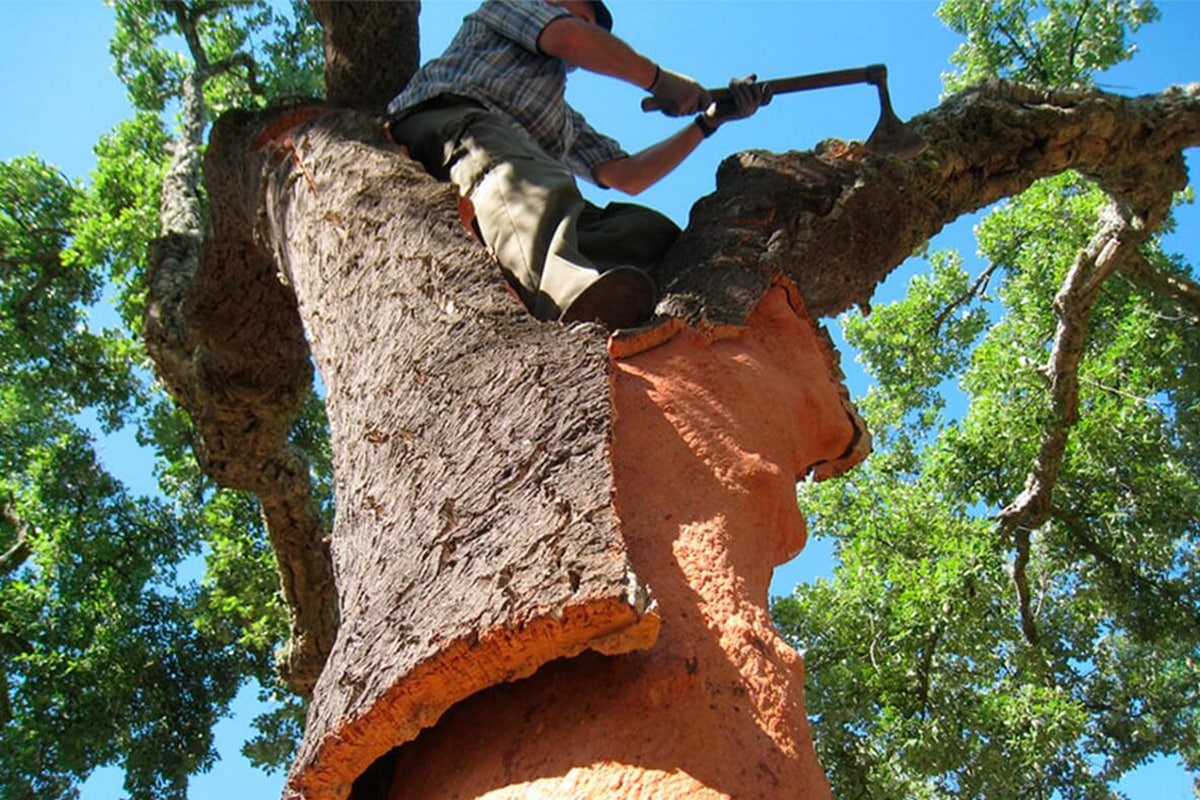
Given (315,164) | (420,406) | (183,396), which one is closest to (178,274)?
(183,396)

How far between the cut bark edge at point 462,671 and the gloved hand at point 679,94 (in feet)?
7.22

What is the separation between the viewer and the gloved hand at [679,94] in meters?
3.15

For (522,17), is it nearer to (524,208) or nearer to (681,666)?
(524,208)

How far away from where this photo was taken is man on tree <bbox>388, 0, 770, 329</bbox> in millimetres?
2211

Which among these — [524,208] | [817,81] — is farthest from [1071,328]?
[524,208]

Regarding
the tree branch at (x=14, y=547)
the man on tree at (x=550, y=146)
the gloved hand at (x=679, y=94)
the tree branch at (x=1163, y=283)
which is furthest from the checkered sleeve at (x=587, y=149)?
the tree branch at (x=14, y=547)

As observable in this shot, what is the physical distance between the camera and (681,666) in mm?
1325

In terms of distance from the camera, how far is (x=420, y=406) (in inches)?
69.1

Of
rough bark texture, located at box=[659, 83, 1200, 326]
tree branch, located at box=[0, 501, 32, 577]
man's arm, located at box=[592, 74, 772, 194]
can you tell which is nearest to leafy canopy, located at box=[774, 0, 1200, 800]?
rough bark texture, located at box=[659, 83, 1200, 326]

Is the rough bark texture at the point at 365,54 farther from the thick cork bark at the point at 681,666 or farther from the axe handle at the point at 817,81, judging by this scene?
the thick cork bark at the point at 681,666

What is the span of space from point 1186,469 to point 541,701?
972 centimetres

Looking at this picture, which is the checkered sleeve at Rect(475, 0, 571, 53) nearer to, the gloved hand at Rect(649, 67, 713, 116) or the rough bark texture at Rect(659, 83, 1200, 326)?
the gloved hand at Rect(649, 67, 713, 116)

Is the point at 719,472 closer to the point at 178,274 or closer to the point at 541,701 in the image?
the point at 541,701

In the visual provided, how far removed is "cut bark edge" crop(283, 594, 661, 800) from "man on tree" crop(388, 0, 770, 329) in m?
0.93
